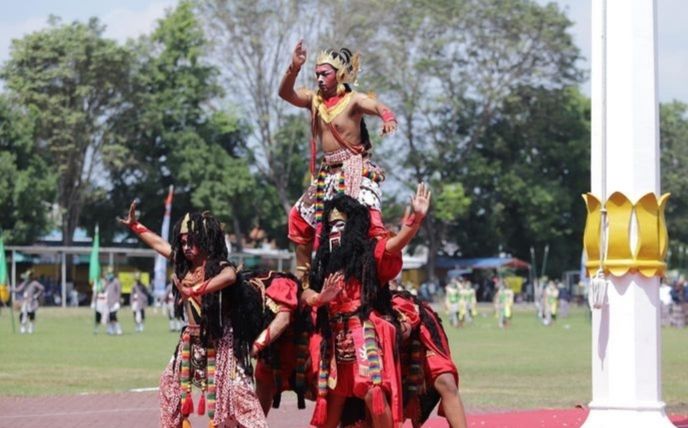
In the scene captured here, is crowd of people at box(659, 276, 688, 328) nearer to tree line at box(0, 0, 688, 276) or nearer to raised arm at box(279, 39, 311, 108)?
tree line at box(0, 0, 688, 276)

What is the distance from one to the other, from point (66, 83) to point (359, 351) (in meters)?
55.7

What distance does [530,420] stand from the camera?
13.1 m

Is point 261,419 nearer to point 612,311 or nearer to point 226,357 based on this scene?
point 226,357

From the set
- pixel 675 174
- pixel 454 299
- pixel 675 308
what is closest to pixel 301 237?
pixel 454 299

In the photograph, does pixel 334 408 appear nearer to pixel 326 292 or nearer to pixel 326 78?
pixel 326 292

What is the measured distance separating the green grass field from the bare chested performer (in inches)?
244

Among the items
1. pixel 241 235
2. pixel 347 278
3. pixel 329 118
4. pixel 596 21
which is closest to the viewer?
pixel 347 278

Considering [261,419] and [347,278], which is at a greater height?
[347,278]

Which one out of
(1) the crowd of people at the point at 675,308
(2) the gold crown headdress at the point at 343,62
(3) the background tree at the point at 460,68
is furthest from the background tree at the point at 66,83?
(2) the gold crown headdress at the point at 343,62

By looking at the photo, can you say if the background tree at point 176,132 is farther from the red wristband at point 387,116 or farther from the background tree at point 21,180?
the red wristband at point 387,116

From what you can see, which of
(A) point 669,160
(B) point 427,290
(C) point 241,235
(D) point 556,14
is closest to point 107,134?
(C) point 241,235

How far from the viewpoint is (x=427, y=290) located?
6625 cm

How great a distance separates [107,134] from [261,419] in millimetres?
56350

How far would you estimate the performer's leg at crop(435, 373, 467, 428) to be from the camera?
385 inches
